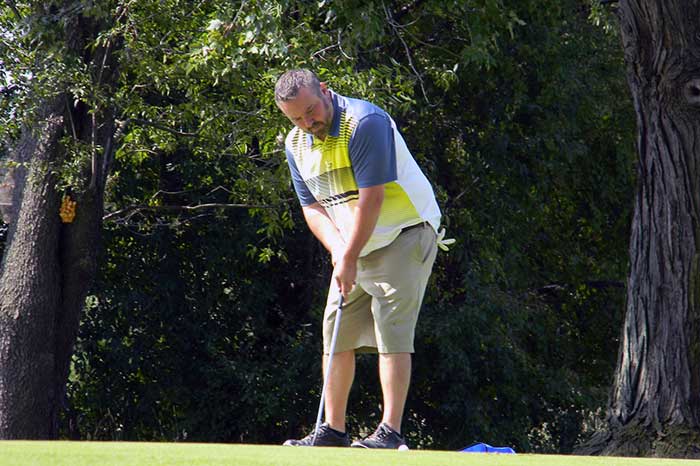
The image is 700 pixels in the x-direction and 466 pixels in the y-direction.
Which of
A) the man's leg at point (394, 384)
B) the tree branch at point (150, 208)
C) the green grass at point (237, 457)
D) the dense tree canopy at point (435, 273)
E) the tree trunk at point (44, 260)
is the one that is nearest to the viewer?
the green grass at point (237, 457)

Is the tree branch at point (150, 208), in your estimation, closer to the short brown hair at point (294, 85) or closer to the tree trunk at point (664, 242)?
the tree trunk at point (664, 242)

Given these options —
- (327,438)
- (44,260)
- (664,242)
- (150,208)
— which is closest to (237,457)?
(327,438)

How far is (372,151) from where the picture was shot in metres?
5.38

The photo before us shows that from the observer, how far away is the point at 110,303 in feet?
50.3

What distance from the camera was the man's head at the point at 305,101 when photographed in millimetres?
5352

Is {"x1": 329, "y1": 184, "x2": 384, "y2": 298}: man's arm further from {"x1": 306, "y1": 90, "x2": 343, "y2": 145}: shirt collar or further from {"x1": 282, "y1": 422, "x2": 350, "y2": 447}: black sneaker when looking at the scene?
{"x1": 282, "y1": 422, "x2": 350, "y2": 447}: black sneaker

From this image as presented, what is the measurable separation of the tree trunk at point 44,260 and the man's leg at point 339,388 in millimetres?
6225

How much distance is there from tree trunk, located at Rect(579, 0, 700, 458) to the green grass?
3.41 m

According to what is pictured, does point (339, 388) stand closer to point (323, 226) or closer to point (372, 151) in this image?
point (323, 226)

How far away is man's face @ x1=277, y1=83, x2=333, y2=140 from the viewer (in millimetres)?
5355

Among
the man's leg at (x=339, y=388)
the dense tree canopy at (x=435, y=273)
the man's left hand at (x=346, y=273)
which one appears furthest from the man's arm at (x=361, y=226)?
the dense tree canopy at (x=435, y=273)

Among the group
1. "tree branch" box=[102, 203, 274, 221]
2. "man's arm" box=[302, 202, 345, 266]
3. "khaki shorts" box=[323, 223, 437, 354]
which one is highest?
"tree branch" box=[102, 203, 274, 221]

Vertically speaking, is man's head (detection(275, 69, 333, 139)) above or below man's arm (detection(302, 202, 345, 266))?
above

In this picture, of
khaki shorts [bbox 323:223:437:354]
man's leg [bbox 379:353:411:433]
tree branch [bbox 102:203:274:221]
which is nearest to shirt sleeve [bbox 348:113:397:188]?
khaki shorts [bbox 323:223:437:354]
